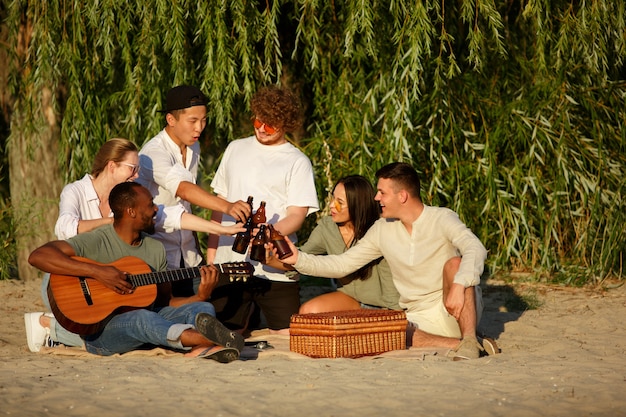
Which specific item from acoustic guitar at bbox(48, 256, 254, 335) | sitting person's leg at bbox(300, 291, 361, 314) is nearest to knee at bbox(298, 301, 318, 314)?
sitting person's leg at bbox(300, 291, 361, 314)

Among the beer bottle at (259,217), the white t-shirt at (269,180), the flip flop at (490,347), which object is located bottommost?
the flip flop at (490,347)

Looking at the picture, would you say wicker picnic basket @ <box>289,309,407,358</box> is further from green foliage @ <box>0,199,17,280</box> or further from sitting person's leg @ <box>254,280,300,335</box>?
green foliage @ <box>0,199,17,280</box>

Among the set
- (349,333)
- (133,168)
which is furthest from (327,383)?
(133,168)

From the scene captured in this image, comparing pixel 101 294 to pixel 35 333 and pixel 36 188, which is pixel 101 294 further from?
pixel 36 188

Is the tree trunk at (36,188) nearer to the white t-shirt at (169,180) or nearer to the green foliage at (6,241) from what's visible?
the green foliage at (6,241)

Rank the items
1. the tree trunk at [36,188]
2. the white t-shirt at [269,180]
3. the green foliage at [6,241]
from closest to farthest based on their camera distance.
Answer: the white t-shirt at [269,180] < the green foliage at [6,241] < the tree trunk at [36,188]

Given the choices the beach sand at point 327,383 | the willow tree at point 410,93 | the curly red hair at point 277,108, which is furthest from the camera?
the willow tree at point 410,93

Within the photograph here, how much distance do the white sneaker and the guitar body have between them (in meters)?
0.63

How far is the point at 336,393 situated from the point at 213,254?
226 cm

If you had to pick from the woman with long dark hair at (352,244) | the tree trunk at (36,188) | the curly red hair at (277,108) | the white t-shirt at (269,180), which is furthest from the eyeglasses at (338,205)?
the tree trunk at (36,188)

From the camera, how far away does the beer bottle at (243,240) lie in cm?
586

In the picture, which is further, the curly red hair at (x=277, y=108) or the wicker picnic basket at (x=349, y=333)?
the curly red hair at (x=277, y=108)

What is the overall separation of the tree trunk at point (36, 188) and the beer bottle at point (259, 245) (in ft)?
13.5

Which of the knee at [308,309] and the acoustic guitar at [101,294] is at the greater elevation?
the acoustic guitar at [101,294]
